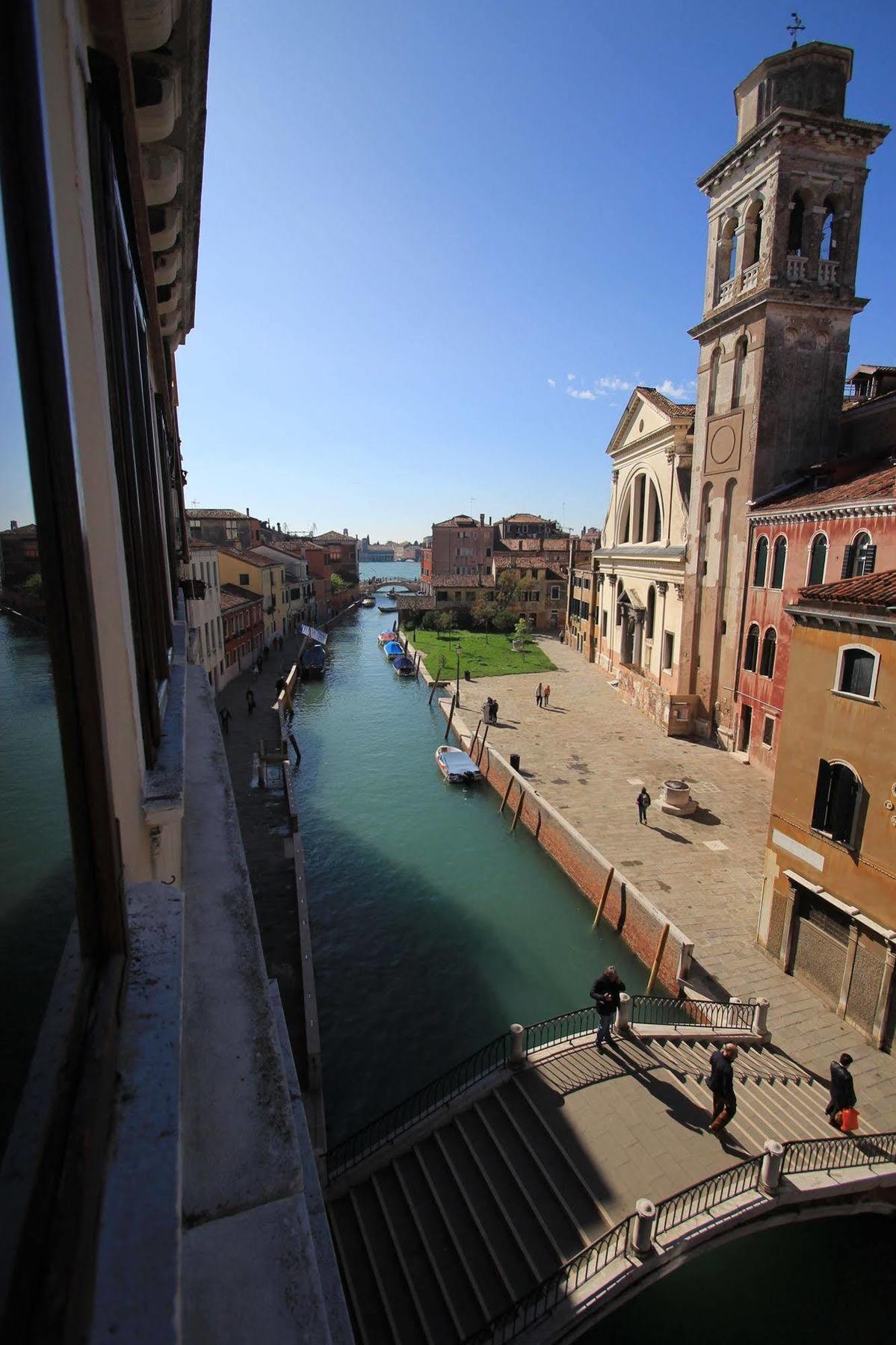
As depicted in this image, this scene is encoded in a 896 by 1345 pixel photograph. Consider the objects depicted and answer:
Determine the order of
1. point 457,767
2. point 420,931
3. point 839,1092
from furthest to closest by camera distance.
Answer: point 457,767 < point 420,931 < point 839,1092

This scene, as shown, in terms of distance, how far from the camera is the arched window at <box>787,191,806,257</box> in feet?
63.4

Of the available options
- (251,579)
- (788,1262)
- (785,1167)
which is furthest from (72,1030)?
(251,579)

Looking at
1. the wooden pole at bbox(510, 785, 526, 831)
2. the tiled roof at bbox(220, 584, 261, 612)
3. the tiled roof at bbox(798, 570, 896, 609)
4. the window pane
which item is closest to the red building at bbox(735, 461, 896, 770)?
the tiled roof at bbox(798, 570, 896, 609)

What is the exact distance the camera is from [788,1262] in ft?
24.5

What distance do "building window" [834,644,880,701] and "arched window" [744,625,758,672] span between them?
426 inches

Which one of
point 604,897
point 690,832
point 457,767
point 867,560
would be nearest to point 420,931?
point 604,897

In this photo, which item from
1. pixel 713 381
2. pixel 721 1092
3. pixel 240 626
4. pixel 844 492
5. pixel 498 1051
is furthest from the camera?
pixel 240 626

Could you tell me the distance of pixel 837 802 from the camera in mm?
9289

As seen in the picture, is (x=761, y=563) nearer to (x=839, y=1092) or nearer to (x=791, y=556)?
(x=791, y=556)

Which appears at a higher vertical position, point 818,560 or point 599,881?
point 818,560

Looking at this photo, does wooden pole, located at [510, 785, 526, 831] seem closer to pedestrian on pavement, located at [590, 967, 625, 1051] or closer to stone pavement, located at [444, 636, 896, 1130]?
stone pavement, located at [444, 636, 896, 1130]

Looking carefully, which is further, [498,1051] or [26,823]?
[498,1051]

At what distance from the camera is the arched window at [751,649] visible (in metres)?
19.5

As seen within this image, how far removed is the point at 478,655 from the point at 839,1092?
3301 cm
